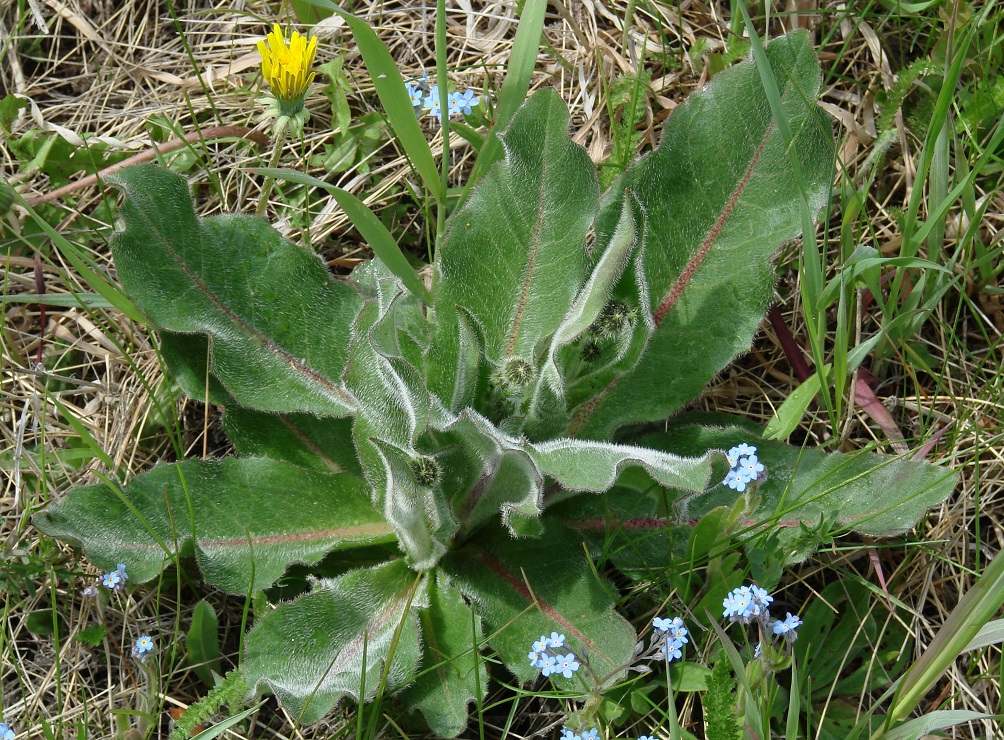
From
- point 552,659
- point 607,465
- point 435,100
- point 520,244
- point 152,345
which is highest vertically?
point 435,100

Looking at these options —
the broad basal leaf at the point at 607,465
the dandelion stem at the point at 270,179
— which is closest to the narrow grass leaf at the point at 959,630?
the broad basal leaf at the point at 607,465

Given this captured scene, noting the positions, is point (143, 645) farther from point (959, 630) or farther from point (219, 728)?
point (959, 630)

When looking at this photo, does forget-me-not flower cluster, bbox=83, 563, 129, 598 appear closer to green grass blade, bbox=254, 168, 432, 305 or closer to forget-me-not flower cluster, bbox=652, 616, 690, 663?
green grass blade, bbox=254, 168, 432, 305

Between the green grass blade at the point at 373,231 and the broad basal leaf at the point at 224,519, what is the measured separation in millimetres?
542

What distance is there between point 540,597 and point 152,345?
54.1 inches

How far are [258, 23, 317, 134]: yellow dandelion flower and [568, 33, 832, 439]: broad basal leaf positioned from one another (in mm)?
966

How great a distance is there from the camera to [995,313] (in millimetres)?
3045

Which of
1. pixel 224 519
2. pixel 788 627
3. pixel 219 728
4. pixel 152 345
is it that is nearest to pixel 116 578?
pixel 224 519

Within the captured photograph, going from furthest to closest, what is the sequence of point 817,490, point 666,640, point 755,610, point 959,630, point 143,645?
point 817,490 → point 143,645 → point 666,640 → point 755,610 → point 959,630

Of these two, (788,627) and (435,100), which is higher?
(435,100)

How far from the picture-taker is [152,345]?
2943mm

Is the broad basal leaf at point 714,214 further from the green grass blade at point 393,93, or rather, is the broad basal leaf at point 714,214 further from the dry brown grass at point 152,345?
the green grass blade at point 393,93

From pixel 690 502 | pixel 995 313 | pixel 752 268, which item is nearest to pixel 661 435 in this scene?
pixel 690 502

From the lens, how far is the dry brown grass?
266 centimetres
